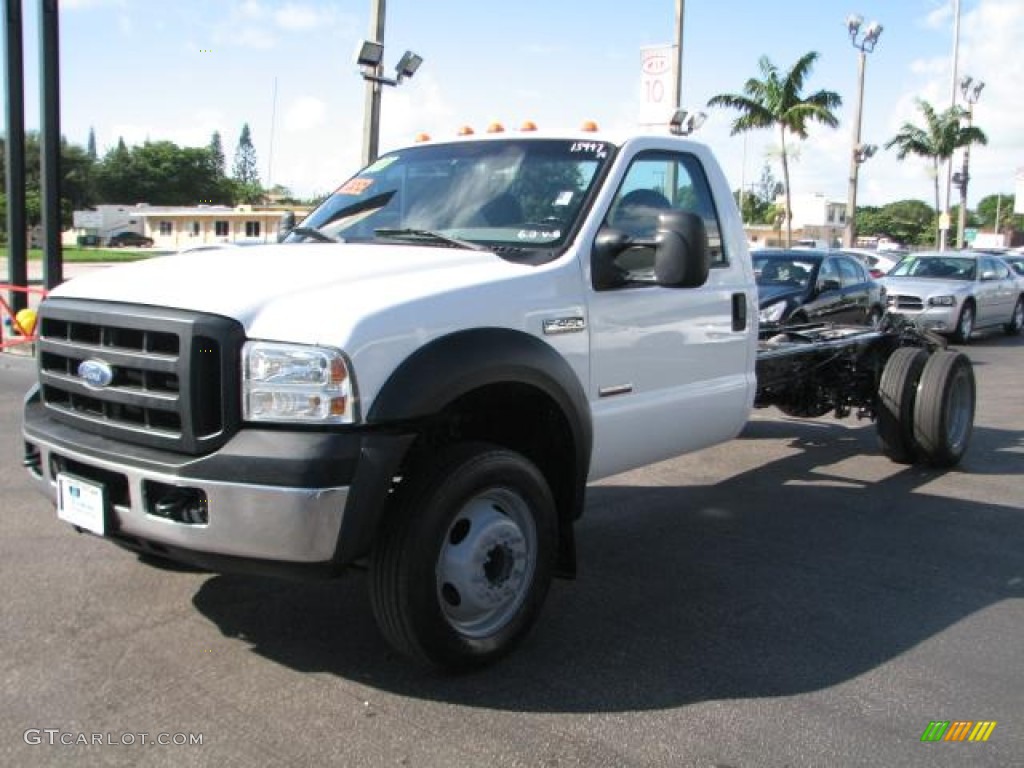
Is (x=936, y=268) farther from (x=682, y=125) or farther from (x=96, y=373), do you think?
(x=96, y=373)

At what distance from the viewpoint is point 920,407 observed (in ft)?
24.4

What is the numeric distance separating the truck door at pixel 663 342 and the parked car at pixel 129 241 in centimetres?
8634

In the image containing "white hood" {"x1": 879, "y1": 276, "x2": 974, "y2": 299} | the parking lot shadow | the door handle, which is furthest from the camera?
"white hood" {"x1": 879, "y1": 276, "x2": 974, "y2": 299}

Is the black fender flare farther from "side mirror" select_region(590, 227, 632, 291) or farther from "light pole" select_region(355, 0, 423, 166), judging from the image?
"light pole" select_region(355, 0, 423, 166)

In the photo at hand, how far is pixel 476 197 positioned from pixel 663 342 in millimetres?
1106

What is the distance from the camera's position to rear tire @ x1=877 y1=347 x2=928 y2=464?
7484 millimetres

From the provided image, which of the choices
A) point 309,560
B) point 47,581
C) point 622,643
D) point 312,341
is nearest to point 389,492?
point 309,560

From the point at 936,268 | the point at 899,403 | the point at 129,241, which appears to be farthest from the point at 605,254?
the point at 129,241

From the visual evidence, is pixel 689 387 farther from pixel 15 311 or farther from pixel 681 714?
pixel 15 311

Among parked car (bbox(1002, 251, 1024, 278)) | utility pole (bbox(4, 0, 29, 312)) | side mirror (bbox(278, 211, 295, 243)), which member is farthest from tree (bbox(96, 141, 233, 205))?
side mirror (bbox(278, 211, 295, 243))

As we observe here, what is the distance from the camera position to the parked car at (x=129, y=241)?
85113mm

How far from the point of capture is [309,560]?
3.27 meters

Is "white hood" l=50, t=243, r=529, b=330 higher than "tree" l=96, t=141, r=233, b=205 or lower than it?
lower

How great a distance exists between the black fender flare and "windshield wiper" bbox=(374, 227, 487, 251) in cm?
57
